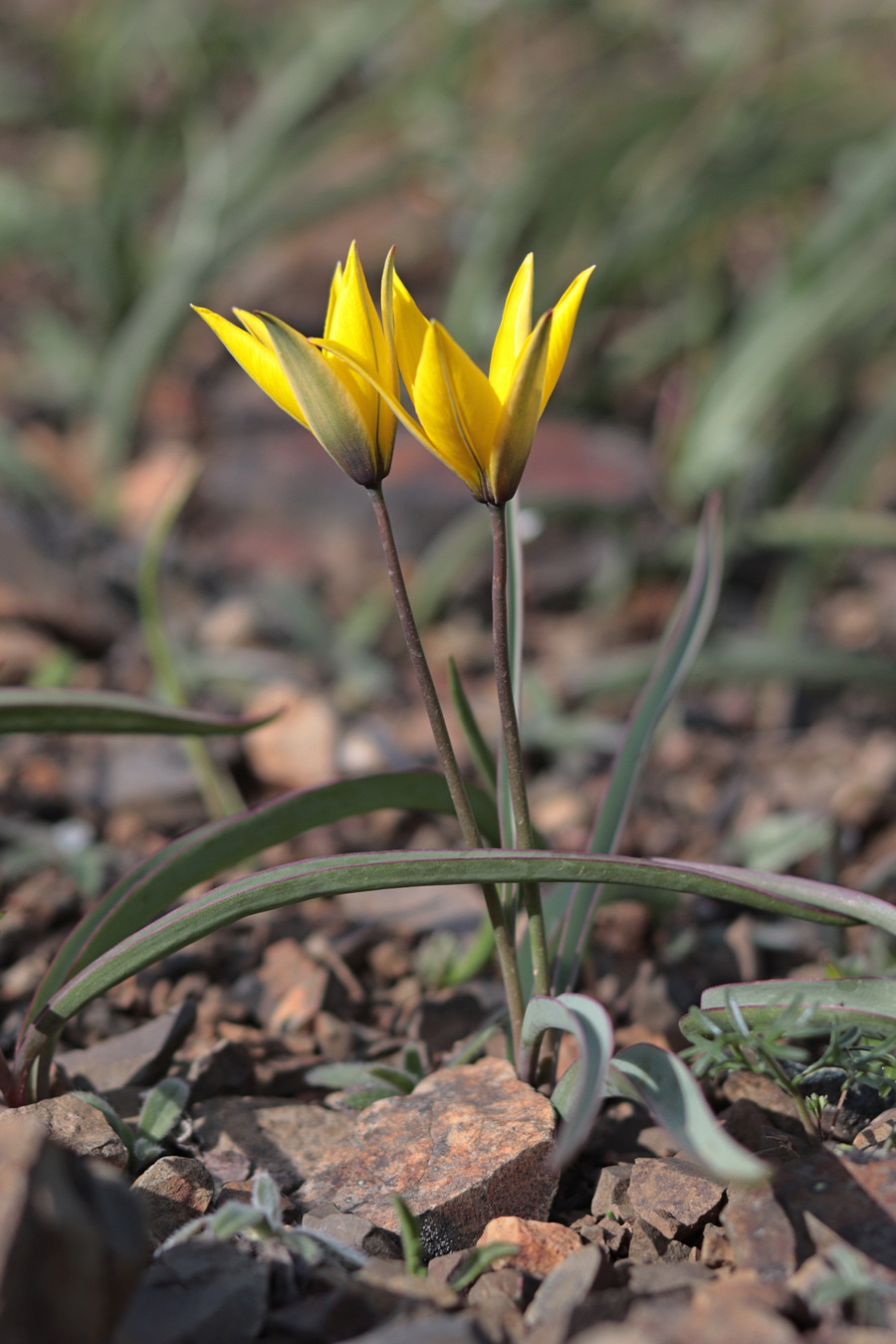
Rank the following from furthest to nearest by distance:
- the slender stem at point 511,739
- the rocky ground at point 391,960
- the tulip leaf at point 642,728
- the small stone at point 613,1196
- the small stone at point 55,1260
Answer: the tulip leaf at point 642,728 < the small stone at point 613,1196 < the slender stem at point 511,739 < the rocky ground at point 391,960 < the small stone at point 55,1260

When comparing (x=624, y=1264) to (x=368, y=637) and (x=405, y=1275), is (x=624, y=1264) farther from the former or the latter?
(x=368, y=637)

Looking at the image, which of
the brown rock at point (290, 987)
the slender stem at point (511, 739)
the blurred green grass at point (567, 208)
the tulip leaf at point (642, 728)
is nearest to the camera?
the slender stem at point (511, 739)

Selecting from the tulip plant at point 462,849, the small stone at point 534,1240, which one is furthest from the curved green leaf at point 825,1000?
the small stone at point 534,1240

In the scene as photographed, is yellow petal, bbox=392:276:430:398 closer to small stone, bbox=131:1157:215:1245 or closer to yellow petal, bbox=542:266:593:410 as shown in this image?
yellow petal, bbox=542:266:593:410

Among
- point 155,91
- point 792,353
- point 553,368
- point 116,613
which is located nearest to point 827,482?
point 792,353

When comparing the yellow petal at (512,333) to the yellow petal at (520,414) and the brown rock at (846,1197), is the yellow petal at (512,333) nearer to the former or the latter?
the yellow petal at (520,414)

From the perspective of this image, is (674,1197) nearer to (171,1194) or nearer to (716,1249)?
(716,1249)
